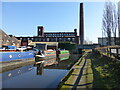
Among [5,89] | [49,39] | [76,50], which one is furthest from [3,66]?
[49,39]

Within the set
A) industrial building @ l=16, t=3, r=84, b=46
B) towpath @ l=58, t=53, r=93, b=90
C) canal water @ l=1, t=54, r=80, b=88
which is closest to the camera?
towpath @ l=58, t=53, r=93, b=90

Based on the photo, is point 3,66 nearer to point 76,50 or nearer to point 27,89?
point 27,89

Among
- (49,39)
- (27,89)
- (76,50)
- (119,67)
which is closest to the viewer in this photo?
(119,67)

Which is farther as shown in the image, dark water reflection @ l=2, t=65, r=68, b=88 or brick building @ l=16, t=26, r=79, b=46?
brick building @ l=16, t=26, r=79, b=46

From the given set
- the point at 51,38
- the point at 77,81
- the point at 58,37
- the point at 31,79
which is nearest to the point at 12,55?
the point at 31,79

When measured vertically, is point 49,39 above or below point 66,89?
above

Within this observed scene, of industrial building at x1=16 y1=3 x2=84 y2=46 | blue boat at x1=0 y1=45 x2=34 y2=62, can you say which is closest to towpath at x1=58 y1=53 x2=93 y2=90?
blue boat at x1=0 y1=45 x2=34 y2=62

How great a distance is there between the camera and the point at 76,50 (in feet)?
229

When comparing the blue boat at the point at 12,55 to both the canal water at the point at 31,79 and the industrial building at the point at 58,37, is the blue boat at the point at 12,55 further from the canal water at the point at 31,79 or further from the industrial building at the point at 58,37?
the industrial building at the point at 58,37

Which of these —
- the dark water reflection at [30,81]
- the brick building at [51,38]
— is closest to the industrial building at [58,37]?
the brick building at [51,38]

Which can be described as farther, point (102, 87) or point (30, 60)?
point (30, 60)

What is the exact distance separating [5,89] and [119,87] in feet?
17.7

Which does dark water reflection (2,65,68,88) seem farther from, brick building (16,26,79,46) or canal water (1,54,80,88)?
brick building (16,26,79,46)

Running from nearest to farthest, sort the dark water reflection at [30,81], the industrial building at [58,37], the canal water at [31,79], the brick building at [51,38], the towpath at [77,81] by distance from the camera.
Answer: the towpath at [77,81]
the dark water reflection at [30,81]
the canal water at [31,79]
the industrial building at [58,37]
the brick building at [51,38]
